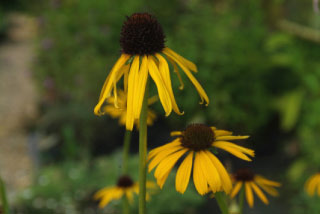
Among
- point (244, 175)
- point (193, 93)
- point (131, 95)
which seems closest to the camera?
point (131, 95)

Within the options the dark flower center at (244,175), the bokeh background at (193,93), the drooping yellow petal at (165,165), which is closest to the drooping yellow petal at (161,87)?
the drooping yellow petal at (165,165)

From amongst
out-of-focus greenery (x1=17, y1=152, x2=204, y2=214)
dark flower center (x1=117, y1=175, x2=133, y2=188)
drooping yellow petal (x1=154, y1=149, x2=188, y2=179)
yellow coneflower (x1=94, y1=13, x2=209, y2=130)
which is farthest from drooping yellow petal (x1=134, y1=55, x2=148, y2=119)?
out-of-focus greenery (x1=17, y1=152, x2=204, y2=214)

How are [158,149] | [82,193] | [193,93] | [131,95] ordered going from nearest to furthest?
[131,95]
[158,149]
[82,193]
[193,93]

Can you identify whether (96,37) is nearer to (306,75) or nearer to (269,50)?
(269,50)

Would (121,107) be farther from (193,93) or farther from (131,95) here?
(193,93)

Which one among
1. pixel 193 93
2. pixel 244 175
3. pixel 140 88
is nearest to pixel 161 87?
pixel 140 88

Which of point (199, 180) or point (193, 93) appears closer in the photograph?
point (199, 180)

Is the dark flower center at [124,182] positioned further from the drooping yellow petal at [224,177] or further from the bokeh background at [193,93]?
the bokeh background at [193,93]
